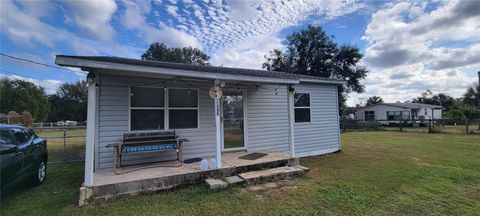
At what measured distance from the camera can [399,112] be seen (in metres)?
29.2

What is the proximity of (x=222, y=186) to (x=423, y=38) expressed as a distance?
13072mm

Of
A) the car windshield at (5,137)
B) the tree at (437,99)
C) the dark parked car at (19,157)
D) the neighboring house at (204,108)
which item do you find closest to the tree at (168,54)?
the neighboring house at (204,108)

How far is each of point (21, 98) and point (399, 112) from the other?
182ft

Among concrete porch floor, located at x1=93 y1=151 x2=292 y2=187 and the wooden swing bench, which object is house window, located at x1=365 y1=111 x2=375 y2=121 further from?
the wooden swing bench

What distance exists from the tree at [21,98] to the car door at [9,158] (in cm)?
4327

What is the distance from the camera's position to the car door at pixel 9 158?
3514mm

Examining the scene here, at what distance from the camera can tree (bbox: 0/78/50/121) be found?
118 ft

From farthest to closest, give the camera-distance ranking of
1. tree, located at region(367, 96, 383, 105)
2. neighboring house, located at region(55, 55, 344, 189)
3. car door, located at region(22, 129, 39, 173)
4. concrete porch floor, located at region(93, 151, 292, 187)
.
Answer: tree, located at region(367, 96, 383, 105) → neighboring house, located at region(55, 55, 344, 189) → car door, located at region(22, 129, 39, 173) → concrete porch floor, located at region(93, 151, 292, 187)

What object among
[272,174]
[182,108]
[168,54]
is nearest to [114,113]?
[182,108]

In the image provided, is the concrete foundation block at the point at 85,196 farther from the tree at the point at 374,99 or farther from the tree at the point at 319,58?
the tree at the point at 374,99

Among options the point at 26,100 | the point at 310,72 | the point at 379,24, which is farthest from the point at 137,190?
the point at 26,100

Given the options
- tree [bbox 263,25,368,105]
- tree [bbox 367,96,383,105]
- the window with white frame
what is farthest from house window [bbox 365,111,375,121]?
the window with white frame

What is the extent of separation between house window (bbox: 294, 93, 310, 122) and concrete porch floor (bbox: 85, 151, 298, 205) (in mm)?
2627

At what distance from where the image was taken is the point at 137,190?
410 cm
